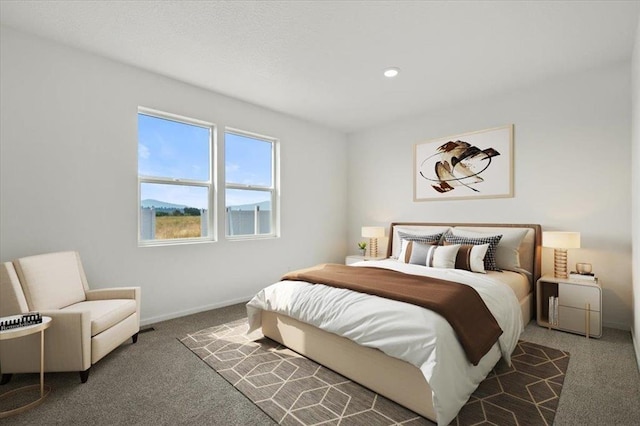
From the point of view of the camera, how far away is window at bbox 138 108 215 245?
3543 millimetres

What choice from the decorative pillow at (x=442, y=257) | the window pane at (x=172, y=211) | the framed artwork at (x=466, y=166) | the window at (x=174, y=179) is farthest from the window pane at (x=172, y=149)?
the framed artwork at (x=466, y=166)

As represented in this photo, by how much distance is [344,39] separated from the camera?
2.79 m

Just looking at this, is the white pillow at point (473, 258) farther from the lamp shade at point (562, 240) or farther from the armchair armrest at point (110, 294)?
the armchair armrest at point (110, 294)

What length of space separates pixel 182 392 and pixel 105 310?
99 centimetres

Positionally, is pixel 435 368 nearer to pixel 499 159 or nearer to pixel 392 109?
pixel 499 159

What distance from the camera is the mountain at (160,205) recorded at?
354 cm

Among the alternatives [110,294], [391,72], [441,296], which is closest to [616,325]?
[441,296]

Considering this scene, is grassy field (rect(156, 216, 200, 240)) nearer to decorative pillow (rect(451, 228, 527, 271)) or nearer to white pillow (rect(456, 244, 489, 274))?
white pillow (rect(456, 244, 489, 274))

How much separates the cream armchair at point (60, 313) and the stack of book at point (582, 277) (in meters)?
4.38

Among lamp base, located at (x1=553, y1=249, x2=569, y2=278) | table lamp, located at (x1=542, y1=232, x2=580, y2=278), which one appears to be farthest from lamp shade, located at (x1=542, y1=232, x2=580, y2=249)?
lamp base, located at (x1=553, y1=249, x2=569, y2=278)

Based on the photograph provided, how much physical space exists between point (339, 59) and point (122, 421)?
3.36 meters

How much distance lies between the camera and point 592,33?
2705 mm

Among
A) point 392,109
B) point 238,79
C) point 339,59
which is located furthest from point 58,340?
point 392,109

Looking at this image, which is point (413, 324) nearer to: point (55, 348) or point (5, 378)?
point (55, 348)
